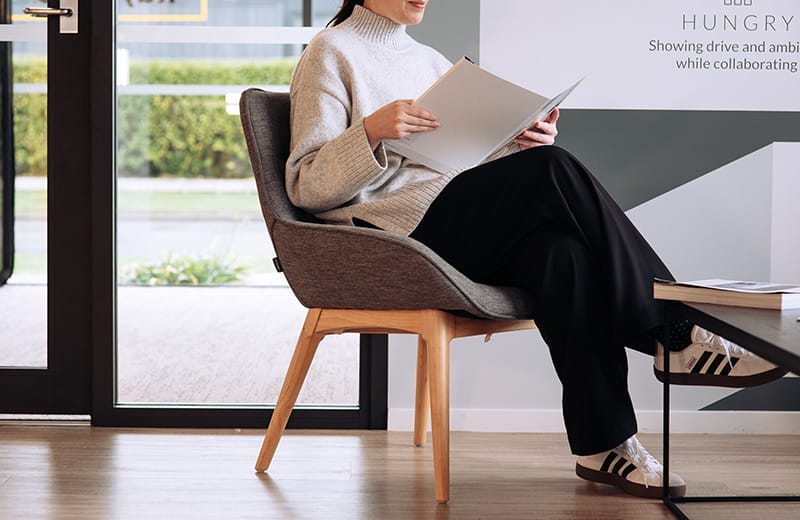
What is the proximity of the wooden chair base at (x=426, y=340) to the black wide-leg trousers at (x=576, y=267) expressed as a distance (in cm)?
15


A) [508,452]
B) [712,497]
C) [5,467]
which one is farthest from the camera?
[508,452]

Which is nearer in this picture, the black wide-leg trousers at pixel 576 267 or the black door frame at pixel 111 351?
the black wide-leg trousers at pixel 576 267

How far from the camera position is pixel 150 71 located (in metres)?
2.52

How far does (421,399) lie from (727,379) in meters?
0.83

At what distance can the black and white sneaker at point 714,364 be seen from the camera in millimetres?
1646

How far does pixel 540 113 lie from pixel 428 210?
0.93ft

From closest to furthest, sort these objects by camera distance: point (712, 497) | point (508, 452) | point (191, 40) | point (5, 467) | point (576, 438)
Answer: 1. point (576, 438)
2. point (712, 497)
3. point (5, 467)
4. point (508, 452)
5. point (191, 40)

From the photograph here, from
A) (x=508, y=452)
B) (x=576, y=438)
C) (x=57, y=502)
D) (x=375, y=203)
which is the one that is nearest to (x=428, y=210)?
(x=375, y=203)

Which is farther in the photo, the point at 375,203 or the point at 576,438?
the point at 375,203

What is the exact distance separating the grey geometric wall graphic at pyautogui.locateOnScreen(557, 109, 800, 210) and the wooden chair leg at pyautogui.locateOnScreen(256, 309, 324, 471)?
905 millimetres

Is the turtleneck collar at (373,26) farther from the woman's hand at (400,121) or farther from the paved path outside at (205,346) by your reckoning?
the paved path outside at (205,346)

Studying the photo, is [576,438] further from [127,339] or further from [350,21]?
[127,339]

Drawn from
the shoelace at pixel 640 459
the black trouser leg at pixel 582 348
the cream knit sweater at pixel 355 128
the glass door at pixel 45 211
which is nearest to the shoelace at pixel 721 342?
the black trouser leg at pixel 582 348

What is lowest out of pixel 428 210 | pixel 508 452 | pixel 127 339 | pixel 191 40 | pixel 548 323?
pixel 508 452
